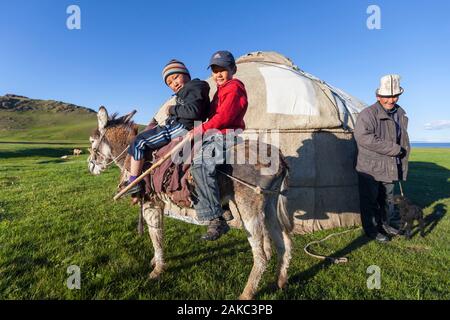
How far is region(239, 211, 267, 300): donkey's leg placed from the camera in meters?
4.37

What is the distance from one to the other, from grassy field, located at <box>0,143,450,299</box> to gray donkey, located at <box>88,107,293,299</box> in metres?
0.46

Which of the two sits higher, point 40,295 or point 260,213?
point 260,213

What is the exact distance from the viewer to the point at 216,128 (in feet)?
13.9

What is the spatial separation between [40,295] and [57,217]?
4611 millimetres

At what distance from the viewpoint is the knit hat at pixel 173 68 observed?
464 cm

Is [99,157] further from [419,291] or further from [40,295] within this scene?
[419,291]

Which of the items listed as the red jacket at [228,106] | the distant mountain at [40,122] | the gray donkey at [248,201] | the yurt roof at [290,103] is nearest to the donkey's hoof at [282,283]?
the gray donkey at [248,201]

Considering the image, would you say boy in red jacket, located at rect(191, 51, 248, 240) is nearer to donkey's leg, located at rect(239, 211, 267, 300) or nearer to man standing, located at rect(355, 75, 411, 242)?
donkey's leg, located at rect(239, 211, 267, 300)

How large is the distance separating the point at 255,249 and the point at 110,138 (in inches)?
139

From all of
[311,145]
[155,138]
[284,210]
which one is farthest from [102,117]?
[311,145]

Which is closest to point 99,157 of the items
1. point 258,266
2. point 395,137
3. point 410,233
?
point 258,266

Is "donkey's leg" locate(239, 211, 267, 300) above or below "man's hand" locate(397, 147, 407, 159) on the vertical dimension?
below

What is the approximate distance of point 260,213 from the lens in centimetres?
446

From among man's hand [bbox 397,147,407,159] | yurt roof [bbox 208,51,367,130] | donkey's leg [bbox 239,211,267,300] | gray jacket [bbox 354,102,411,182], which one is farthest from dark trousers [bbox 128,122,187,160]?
man's hand [bbox 397,147,407,159]
